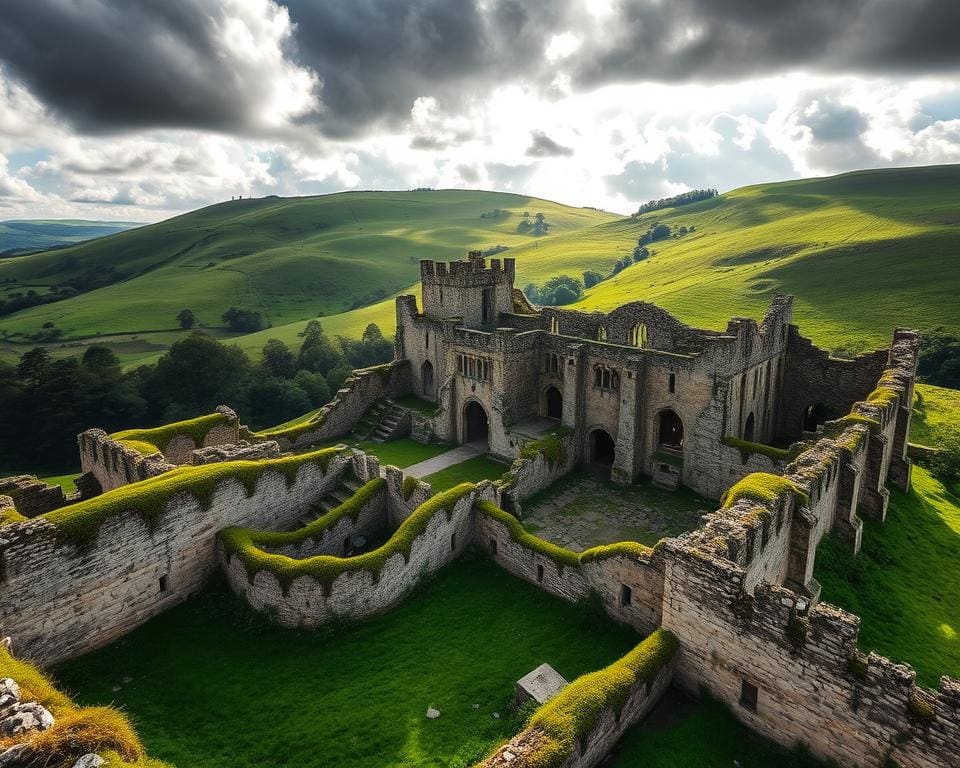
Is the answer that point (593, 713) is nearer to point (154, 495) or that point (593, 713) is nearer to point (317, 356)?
point (154, 495)

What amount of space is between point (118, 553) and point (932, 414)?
54831mm

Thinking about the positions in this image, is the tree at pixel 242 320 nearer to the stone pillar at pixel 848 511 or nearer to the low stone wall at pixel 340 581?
the low stone wall at pixel 340 581

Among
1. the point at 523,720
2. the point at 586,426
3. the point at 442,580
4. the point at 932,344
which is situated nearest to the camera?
the point at 523,720

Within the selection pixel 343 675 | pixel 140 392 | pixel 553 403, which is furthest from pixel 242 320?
pixel 343 675

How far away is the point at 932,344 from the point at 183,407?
89235 mm

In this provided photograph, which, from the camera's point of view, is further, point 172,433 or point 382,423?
point 382,423

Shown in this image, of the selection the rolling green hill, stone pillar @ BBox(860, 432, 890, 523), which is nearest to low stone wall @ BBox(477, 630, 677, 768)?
stone pillar @ BBox(860, 432, 890, 523)

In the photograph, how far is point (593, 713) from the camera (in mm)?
13625

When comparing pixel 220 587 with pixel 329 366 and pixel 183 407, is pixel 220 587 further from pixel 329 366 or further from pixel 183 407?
pixel 329 366

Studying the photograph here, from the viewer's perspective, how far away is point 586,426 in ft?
116

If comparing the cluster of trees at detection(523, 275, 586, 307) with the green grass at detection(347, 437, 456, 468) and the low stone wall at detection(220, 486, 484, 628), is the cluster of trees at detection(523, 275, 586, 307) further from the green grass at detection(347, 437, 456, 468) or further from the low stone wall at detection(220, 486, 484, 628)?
the low stone wall at detection(220, 486, 484, 628)

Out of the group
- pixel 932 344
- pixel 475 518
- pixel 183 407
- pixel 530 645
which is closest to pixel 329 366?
pixel 183 407

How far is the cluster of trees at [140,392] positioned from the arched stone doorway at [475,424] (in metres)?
40.0

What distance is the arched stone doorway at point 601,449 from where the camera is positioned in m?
35.7
